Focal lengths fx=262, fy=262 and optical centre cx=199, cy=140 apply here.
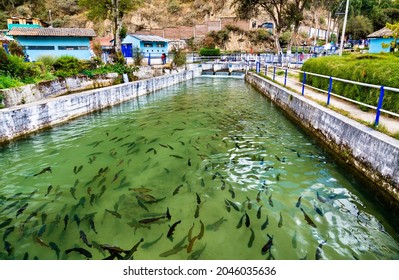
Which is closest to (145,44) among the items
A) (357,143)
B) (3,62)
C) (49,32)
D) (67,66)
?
(49,32)

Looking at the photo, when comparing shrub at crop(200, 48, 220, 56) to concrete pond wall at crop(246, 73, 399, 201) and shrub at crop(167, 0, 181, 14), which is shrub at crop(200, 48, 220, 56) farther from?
shrub at crop(167, 0, 181, 14)

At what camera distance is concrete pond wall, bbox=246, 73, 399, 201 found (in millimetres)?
5668

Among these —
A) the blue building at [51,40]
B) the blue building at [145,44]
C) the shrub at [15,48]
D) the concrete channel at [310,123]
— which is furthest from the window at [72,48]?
the concrete channel at [310,123]

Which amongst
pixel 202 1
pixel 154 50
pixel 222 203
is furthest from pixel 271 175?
pixel 202 1

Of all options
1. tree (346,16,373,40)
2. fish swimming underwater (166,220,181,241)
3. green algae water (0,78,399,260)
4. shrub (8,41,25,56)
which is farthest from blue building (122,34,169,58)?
tree (346,16,373,40)

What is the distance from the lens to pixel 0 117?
9.63 m

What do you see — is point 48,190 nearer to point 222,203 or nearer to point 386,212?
point 222,203

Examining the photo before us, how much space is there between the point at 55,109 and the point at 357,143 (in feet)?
40.5

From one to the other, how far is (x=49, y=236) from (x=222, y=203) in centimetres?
346

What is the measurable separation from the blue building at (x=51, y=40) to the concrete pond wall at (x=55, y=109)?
16.6 meters

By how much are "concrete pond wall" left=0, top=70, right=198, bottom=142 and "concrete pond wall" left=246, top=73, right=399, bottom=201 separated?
11.2 m

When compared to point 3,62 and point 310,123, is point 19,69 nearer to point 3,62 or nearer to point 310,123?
point 3,62

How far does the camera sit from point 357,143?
7.02 metres

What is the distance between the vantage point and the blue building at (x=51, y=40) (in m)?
29.9
